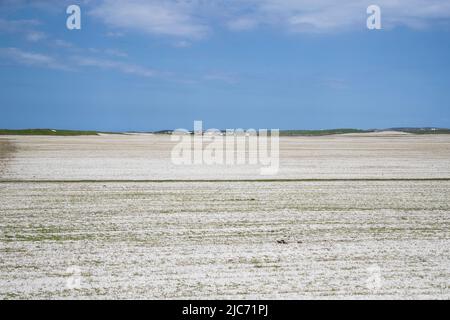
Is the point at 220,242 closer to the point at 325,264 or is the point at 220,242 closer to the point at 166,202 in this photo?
the point at 325,264

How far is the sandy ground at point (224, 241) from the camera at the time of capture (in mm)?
9461

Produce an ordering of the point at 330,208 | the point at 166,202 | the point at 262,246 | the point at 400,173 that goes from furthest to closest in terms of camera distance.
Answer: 1. the point at 400,173
2. the point at 166,202
3. the point at 330,208
4. the point at 262,246

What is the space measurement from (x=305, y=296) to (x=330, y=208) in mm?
9429

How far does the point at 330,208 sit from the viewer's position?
18.0 m

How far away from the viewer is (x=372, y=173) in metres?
31.2

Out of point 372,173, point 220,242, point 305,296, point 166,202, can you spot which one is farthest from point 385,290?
point 372,173

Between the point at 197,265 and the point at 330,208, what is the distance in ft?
27.8

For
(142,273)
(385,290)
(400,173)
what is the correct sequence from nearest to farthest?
(385,290) < (142,273) < (400,173)

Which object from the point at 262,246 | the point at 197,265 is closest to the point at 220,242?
the point at 262,246

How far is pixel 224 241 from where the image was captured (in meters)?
13.0

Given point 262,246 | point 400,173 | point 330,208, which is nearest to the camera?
point 262,246

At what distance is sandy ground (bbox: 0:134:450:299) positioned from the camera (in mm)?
9461

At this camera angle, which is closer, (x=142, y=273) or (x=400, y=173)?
(x=142, y=273)
